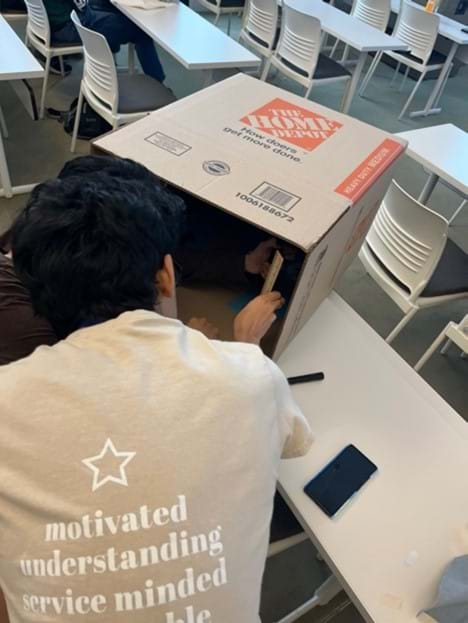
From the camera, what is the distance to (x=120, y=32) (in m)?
2.93

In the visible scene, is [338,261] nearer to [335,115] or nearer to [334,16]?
[335,115]

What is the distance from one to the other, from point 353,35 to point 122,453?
138 inches

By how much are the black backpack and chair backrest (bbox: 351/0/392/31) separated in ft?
8.10

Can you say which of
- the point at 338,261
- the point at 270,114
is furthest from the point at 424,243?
the point at 270,114

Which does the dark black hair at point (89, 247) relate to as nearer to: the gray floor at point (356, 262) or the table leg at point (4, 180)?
the gray floor at point (356, 262)

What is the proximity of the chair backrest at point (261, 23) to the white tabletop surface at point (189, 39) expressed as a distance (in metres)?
0.77

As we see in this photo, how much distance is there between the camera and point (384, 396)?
1.03 m

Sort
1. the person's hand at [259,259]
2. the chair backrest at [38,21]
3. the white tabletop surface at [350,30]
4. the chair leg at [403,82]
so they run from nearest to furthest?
the person's hand at [259,259], the chair backrest at [38,21], the white tabletop surface at [350,30], the chair leg at [403,82]

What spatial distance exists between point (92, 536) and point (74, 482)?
0.06 meters

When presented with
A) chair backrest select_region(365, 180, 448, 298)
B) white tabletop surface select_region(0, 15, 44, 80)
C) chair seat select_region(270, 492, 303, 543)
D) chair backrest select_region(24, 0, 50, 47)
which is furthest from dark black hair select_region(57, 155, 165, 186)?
chair backrest select_region(24, 0, 50, 47)

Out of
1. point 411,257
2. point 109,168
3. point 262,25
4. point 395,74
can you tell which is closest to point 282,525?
point 109,168

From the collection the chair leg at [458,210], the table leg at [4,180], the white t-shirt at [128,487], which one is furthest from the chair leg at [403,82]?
the white t-shirt at [128,487]

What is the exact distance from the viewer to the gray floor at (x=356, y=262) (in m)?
1.39

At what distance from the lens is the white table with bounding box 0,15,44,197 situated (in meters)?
1.98
